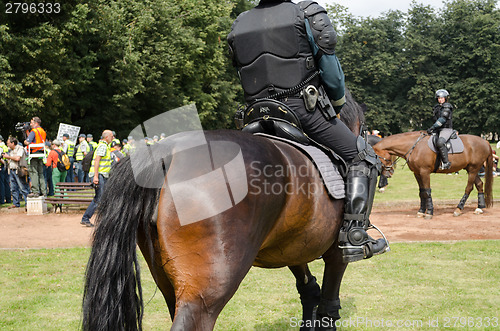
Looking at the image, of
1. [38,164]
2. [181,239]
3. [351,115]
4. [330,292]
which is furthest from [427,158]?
[181,239]

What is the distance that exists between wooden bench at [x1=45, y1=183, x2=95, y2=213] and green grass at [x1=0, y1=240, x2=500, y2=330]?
6081 mm

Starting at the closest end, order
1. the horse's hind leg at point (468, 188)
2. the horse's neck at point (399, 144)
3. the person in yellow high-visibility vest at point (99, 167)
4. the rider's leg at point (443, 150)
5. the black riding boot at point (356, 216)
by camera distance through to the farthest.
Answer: the black riding boot at point (356, 216)
the person in yellow high-visibility vest at point (99, 167)
the rider's leg at point (443, 150)
the horse's hind leg at point (468, 188)
the horse's neck at point (399, 144)

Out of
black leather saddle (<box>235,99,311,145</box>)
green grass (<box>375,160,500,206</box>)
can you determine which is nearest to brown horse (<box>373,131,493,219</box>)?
green grass (<box>375,160,500,206</box>)

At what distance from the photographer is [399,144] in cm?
1431

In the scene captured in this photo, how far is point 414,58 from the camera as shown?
6134 cm

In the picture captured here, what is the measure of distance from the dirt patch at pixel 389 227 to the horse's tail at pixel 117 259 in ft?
23.2

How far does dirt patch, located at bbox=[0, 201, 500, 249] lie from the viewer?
1073 cm

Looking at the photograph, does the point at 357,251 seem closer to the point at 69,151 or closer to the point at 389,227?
the point at 389,227

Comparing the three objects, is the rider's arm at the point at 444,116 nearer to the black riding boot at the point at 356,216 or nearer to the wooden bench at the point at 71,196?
the wooden bench at the point at 71,196

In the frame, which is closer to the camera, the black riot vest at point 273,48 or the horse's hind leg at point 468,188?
the black riot vest at point 273,48

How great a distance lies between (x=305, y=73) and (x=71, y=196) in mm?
12983

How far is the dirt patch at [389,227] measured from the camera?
10.7 meters

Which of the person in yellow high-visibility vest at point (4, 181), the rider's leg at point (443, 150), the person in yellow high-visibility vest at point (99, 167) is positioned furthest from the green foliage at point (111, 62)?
the rider's leg at point (443, 150)

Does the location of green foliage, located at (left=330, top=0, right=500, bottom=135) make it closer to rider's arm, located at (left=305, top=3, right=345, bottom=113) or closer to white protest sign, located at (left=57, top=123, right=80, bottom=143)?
white protest sign, located at (left=57, top=123, right=80, bottom=143)
